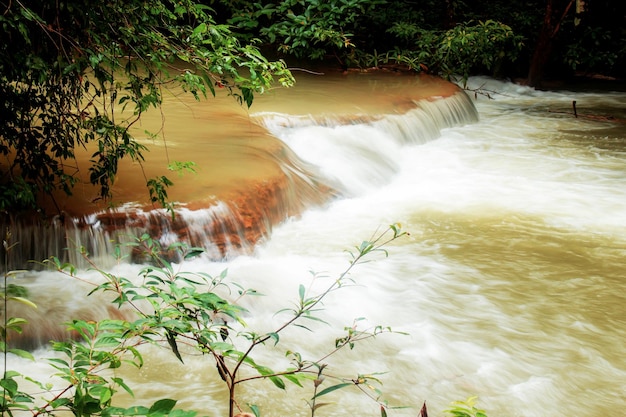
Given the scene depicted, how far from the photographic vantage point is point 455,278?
4.66m

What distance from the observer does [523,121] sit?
10430 mm

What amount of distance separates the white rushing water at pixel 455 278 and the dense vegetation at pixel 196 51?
983 mm

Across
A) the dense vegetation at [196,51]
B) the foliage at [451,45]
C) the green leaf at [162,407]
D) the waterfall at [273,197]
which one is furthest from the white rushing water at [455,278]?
the foliage at [451,45]

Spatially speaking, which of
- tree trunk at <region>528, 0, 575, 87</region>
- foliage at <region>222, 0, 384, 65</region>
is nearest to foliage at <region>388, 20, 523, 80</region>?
tree trunk at <region>528, 0, 575, 87</region>

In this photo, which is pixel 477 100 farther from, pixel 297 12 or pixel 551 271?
pixel 551 271

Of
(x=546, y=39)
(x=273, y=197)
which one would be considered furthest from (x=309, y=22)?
(x=273, y=197)

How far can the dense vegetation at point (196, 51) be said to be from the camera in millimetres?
3344

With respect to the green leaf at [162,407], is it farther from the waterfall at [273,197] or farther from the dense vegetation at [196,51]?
the dense vegetation at [196,51]

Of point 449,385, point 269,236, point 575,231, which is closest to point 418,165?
point 575,231

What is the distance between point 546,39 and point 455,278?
9156 millimetres

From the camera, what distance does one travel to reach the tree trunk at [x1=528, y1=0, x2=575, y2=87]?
39.7ft

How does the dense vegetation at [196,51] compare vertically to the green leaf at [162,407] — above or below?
above

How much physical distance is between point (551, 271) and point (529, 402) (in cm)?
176

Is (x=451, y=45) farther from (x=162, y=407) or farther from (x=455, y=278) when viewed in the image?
(x=162, y=407)
